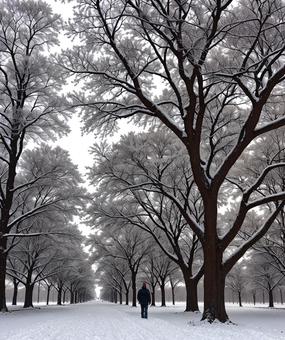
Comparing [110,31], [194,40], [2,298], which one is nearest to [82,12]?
[110,31]

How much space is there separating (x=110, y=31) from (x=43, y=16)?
600 centimetres

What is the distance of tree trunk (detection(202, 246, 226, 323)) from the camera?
41.1ft

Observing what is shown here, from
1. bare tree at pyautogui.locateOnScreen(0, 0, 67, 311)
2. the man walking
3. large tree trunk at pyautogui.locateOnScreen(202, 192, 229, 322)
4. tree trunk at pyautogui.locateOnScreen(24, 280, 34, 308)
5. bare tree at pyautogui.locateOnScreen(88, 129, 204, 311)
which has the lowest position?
tree trunk at pyautogui.locateOnScreen(24, 280, 34, 308)

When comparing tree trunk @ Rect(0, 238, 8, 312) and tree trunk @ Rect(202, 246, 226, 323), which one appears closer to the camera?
tree trunk @ Rect(202, 246, 226, 323)

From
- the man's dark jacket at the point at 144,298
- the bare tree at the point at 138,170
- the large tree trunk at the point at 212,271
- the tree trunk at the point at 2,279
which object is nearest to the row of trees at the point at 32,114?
the tree trunk at the point at 2,279

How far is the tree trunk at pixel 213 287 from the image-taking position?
493 inches

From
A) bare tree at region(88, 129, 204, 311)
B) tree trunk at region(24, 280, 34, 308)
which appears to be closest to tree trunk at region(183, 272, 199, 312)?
bare tree at region(88, 129, 204, 311)

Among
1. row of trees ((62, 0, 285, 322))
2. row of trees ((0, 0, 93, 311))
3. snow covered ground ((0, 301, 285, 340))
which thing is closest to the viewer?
snow covered ground ((0, 301, 285, 340))

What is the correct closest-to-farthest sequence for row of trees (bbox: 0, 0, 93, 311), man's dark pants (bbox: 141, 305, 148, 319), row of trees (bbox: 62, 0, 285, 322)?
1. row of trees (bbox: 62, 0, 285, 322)
2. man's dark pants (bbox: 141, 305, 148, 319)
3. row of trees (bbox: 0, 0, 93, 311)

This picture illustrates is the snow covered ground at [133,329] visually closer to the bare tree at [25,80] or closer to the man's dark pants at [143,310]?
the man's dark pants at [143,310]

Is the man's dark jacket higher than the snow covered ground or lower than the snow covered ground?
higher

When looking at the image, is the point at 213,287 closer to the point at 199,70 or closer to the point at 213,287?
the point at 213,287

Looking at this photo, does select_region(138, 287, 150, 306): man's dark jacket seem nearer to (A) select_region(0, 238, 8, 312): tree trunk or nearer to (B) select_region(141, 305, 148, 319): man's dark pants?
(B) select_region(141, 305, 148, 319): man's dark pants

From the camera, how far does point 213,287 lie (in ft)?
42.2
